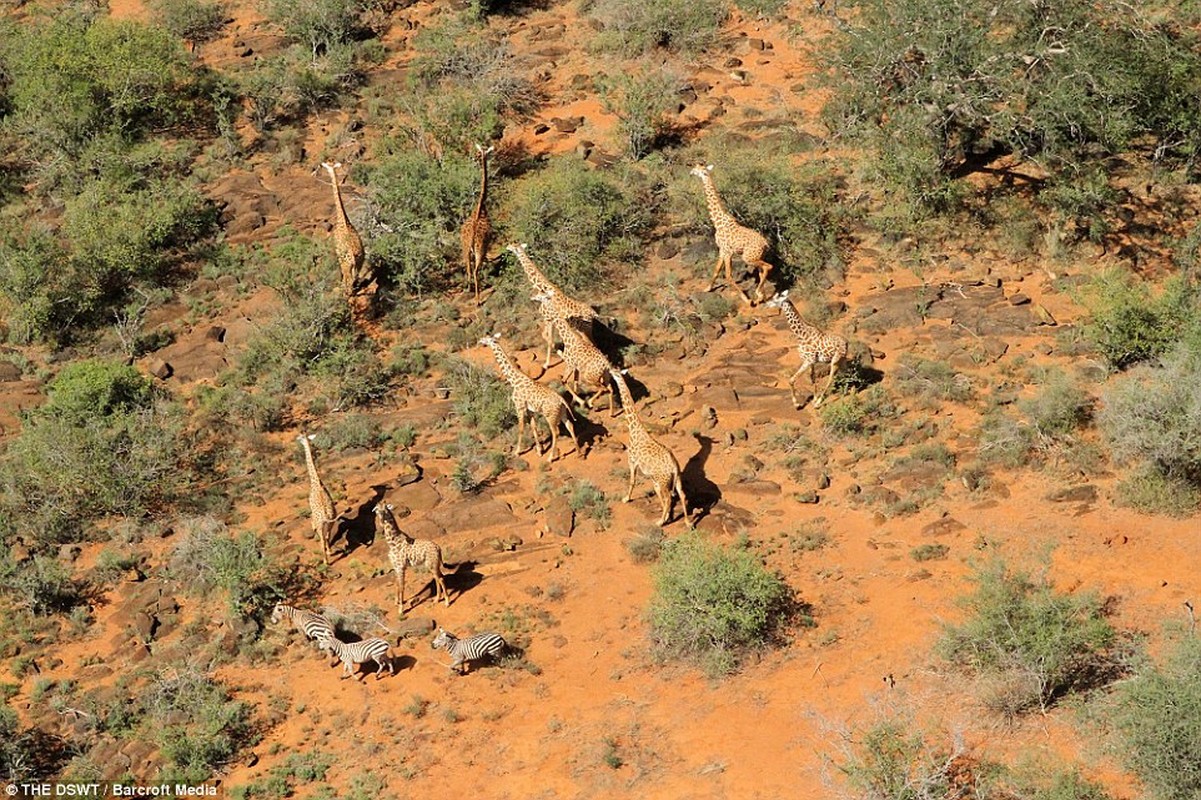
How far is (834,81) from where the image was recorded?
2555 centimetres

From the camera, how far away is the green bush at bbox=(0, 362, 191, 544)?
64.0 ft

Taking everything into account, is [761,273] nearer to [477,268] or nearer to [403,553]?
[477,268]

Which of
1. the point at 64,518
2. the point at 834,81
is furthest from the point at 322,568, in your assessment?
the point at 834,81

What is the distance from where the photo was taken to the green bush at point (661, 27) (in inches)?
1156

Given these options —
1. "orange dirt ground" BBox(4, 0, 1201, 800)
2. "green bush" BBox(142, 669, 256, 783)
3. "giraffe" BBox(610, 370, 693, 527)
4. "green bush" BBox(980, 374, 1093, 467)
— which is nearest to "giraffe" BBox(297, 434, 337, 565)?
"orange dirt ground" BBox(4, 0, 1201, 800)

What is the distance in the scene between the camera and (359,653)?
16438 millimetres

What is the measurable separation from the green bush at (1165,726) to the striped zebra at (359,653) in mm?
8194

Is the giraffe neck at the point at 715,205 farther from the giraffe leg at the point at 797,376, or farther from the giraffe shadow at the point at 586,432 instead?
A: the giraffe shadow at the point at 586,432

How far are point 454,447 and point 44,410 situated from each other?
6.44 meters

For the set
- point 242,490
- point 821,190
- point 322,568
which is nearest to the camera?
point 322,568

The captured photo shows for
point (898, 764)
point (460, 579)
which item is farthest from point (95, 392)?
point (898, 764)

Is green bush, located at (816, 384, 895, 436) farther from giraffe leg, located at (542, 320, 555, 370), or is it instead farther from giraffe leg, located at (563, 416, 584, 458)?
giraffe leg, located at (542, 320, 555, 370)

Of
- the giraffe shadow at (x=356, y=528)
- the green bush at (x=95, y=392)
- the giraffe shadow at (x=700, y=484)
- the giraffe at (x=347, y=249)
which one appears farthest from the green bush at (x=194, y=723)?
the giraffe at (x=347, y=249)

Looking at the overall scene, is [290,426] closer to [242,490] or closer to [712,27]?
[242,490]
